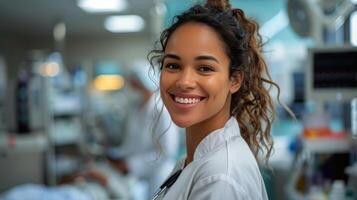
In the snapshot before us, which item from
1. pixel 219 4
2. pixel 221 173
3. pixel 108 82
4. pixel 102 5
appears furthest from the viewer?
pixel 108 82

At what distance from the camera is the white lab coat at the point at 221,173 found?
0.95m

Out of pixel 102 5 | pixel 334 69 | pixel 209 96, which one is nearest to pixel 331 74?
pixel 334 69

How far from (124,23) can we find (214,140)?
7131 millimetres

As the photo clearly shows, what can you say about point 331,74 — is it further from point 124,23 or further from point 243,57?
point 124,23

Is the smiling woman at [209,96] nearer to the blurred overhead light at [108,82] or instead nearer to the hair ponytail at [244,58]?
the hair ponytail at [244,58]

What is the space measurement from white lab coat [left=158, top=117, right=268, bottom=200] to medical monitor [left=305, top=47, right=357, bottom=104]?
155cm

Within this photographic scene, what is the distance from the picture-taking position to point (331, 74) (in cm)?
252

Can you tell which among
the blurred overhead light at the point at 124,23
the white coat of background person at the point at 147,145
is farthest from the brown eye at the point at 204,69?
the blurred overhead light at the point at 124,23

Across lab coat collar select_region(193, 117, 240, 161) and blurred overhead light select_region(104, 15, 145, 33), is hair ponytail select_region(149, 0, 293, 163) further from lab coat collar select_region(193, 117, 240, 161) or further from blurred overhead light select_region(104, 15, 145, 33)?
blurred overhead light select_region(104, 15, 145, 33)

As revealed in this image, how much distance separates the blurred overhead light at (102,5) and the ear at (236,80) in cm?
498

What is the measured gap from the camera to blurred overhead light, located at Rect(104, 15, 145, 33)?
7.33 m

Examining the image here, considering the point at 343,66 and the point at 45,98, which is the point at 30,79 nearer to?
the point at 45,98

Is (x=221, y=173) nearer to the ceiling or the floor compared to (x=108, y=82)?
nearer to the floor

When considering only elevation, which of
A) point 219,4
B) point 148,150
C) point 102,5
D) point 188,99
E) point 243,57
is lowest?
point 148,150
